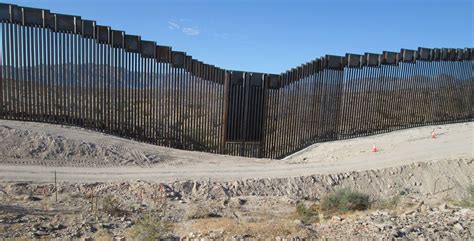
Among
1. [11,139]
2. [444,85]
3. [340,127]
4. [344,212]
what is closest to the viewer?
[344,212]

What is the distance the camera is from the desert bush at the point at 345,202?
11.9m

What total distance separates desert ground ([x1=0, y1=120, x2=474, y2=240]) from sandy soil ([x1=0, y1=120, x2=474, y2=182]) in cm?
4

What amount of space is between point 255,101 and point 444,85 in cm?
1314

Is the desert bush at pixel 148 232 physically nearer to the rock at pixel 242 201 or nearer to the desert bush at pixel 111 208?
the desert bush at pixel 111 208

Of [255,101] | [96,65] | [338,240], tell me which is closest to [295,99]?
[255,101]

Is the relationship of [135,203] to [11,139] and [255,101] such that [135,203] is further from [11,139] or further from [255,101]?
[255,101]

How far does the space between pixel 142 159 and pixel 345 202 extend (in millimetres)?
7910

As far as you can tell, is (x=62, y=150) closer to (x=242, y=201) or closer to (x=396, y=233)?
(x=242, y=201)

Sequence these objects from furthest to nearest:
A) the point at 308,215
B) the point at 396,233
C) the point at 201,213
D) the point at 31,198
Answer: the point at 31,198 < the point at 201,213 < the point at 308,215 < the point at 396,233

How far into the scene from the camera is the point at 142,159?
1644 cm

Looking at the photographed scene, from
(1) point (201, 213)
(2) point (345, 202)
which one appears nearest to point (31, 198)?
(1) point (201, 213)

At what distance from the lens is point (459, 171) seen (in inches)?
692

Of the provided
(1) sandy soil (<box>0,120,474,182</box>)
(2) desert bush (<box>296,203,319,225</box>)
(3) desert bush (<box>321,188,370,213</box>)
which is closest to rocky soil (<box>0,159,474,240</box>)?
(2) desert bush (<box>296,203,319,225</box>)

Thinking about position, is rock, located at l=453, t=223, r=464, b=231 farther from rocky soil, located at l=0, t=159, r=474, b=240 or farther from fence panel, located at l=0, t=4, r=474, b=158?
fence panel, located at l=0, t=4, r=474, b=158
